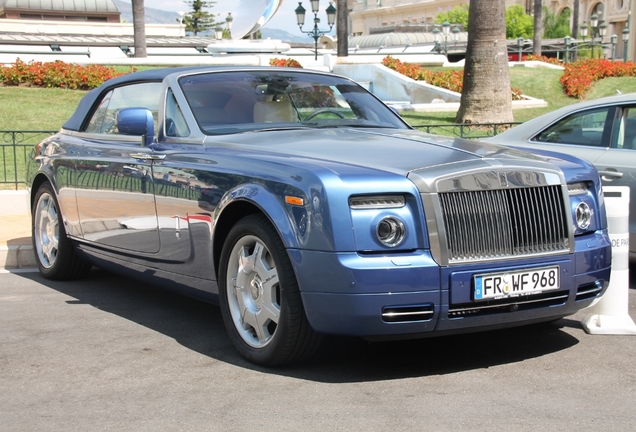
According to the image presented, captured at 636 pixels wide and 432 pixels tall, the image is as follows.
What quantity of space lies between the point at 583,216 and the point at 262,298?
1.83 metres

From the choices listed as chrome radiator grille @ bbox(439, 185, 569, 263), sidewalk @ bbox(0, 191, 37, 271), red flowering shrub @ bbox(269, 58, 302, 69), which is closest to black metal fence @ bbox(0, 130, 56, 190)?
sidewalk @ bbox(0, 191, 37, 271)

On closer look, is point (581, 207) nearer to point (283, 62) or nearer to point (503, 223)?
point (503, 223)

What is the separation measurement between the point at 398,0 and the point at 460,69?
83.0 meters

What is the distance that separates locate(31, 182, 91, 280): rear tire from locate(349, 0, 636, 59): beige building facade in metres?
68.4

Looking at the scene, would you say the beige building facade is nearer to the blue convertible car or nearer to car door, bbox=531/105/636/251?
car door, bbox=531/105/636/251

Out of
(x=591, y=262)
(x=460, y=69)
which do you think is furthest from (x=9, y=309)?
(x=460, y=69)

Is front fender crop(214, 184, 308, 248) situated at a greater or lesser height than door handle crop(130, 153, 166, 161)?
lesser

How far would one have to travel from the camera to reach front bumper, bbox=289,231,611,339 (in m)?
4.69

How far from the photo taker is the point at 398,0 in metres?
113

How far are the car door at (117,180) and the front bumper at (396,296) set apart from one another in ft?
5.85

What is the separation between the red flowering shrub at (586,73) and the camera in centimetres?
2842

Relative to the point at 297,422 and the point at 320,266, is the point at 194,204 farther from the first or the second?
the point at 297,422

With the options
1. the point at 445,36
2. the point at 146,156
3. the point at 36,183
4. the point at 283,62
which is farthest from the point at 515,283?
the point at 445,36

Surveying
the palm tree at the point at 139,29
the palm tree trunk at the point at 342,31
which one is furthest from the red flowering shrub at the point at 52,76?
the palm tree trunk at the point at 342,31
